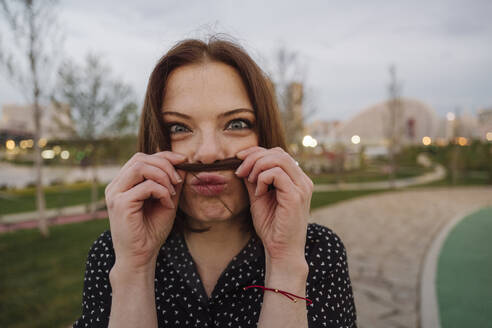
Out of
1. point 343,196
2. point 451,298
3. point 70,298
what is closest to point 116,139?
point 70,298

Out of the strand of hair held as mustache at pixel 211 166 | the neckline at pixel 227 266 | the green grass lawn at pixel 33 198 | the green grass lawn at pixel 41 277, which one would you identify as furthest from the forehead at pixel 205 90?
the green grass lawn at pixel 33 198

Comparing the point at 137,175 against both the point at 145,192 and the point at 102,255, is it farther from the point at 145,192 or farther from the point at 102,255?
the point at 102,255

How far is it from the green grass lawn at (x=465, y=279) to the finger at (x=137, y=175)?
4462mm

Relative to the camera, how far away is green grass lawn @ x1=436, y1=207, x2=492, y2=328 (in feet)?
13.6

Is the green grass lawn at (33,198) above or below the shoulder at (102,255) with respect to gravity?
below

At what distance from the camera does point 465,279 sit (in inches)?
213

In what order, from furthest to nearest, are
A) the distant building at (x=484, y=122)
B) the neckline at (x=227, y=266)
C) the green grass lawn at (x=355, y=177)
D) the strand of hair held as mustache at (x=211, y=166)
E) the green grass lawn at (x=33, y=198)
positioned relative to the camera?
the distant building at (x=484, y=122) < the green grass lawn at (x=355, y=177) < the green grass lawn at (x=33, y=198) < the neckline at (x=227, y=266) < the strand of hair held as mustache at (x=211, y=166)

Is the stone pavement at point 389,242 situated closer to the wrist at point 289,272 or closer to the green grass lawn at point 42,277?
the wrist at point 289,272

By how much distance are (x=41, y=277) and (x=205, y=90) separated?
238 inches

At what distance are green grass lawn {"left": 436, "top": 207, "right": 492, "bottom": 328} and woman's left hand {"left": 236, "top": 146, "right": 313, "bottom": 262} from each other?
393 cm

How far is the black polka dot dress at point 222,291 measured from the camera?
147 cm

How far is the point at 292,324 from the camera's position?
124 cm

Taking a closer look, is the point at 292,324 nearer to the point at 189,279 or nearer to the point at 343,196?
the point at 189,279

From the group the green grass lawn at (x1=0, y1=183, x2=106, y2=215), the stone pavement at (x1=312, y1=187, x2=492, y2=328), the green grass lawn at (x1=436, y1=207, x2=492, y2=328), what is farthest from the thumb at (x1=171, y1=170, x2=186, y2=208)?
the green grass lawn at (x1=0, y1=183, x2=106, y2=215)
